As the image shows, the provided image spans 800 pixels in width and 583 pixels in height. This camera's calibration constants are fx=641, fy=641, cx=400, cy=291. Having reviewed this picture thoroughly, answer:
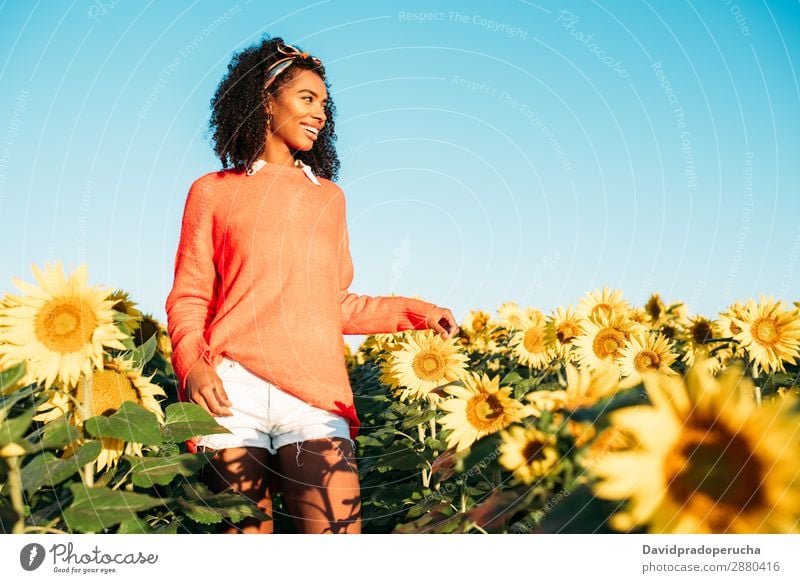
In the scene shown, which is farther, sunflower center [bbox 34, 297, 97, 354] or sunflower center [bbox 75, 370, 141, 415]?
sunflower center [bbox 75, 370, 141, 415]

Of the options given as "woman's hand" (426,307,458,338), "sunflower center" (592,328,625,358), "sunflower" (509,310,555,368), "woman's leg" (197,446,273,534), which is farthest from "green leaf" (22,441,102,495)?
"sunflower" (509,310,555,368)

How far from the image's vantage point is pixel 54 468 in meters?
0.97

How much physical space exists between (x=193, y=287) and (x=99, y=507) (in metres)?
1.24

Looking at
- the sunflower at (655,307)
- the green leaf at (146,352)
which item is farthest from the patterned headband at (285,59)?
the sunflower at (655,307)

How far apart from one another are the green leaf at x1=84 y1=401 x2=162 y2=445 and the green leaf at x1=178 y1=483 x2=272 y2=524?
293mm

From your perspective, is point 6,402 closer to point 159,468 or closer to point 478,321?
point 159,468

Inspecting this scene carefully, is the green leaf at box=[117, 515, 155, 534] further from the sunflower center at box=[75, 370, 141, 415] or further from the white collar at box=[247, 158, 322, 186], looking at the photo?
the white collar at box=[247, 158, 322, 186]

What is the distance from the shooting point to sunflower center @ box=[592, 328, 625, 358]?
11.3 ft

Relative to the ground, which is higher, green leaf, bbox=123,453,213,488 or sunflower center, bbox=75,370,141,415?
sunflower center, bbox=75,370,141,415

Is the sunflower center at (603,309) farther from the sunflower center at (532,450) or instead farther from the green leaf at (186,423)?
the sunflower center at (532,450)

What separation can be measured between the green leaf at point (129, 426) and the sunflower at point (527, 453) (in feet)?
2.02
